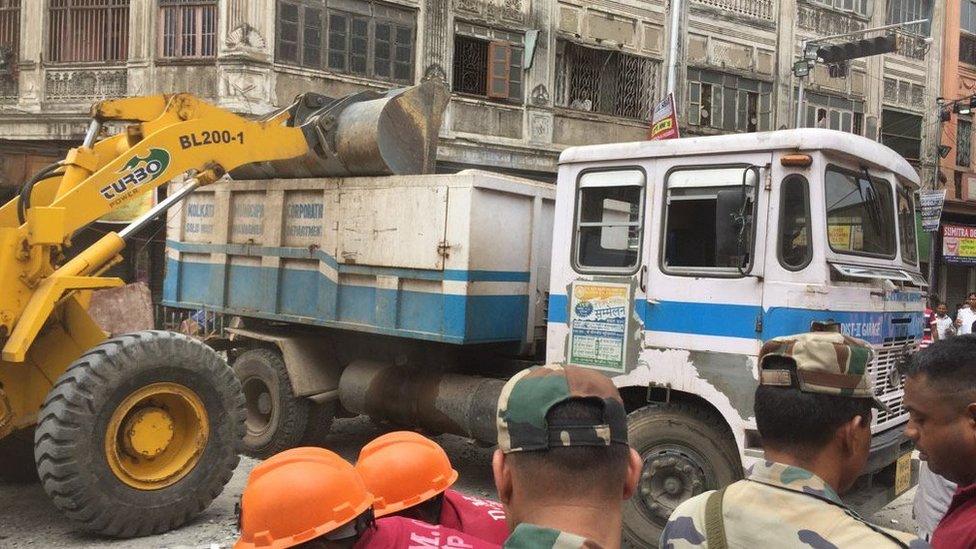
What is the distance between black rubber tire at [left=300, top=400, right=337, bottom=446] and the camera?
746 centimetres

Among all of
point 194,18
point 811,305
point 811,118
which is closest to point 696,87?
point 811,118

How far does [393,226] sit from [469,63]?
10.9m

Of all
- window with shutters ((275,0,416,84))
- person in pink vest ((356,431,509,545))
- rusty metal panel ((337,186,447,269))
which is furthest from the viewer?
window with shutters ((275,0,416,84))

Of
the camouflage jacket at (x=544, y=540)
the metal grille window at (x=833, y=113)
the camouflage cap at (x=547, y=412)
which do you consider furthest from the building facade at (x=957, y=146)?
the camouflage jacket at (x=544, y=540)

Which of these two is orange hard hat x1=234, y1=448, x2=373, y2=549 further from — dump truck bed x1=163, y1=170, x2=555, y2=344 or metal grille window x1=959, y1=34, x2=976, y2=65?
metal grille window x1=959, y1=34, x2=976, y2=65

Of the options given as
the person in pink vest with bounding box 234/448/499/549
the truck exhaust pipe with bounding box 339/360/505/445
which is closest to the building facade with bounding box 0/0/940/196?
the truck exhaust pipe with bounding box 339/360/505/445

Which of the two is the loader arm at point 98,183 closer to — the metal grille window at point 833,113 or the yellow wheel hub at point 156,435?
the yellow wheel hub at point 156,435

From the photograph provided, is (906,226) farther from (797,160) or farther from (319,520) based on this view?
(319,520)

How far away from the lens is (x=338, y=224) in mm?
6789

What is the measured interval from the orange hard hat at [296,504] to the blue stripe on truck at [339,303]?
365 cm

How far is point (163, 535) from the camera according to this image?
16.6 ft

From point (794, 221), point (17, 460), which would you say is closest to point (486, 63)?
point (17, 460)

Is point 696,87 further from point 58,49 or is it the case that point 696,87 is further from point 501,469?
point 501,469

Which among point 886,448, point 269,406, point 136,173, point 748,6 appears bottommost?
point 269,406
